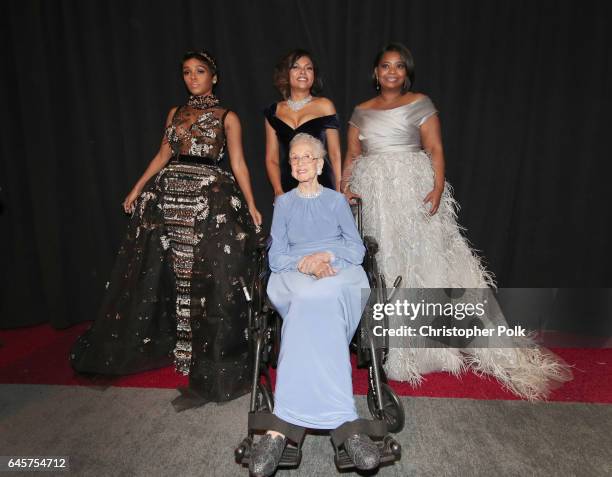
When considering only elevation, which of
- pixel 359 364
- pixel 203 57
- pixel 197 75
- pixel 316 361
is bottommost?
pixel 359 364

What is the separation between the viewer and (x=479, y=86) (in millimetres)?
3572

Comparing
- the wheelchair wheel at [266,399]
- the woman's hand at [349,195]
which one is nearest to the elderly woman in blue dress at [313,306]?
the wheelchair wheel at [266,399]

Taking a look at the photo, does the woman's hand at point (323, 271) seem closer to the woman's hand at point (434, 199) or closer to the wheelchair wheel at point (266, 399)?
the wheelchair wheel at point (266, 399)

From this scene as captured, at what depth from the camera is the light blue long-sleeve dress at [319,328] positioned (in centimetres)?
218

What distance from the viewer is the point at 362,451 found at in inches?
79.8

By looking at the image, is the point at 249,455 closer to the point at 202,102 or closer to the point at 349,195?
the point at 349,195

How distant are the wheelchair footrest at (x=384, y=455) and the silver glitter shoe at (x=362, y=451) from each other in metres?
0.02

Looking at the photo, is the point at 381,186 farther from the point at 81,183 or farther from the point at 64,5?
the point at 64,5

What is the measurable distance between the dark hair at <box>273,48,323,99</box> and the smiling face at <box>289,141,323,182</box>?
79 centimetres

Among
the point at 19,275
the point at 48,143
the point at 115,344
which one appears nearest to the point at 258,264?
the point at 115,344

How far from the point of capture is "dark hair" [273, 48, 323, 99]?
3.05 metres

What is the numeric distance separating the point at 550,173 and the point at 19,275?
4.52 meters

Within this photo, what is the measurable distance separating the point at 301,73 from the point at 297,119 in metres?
0.29
